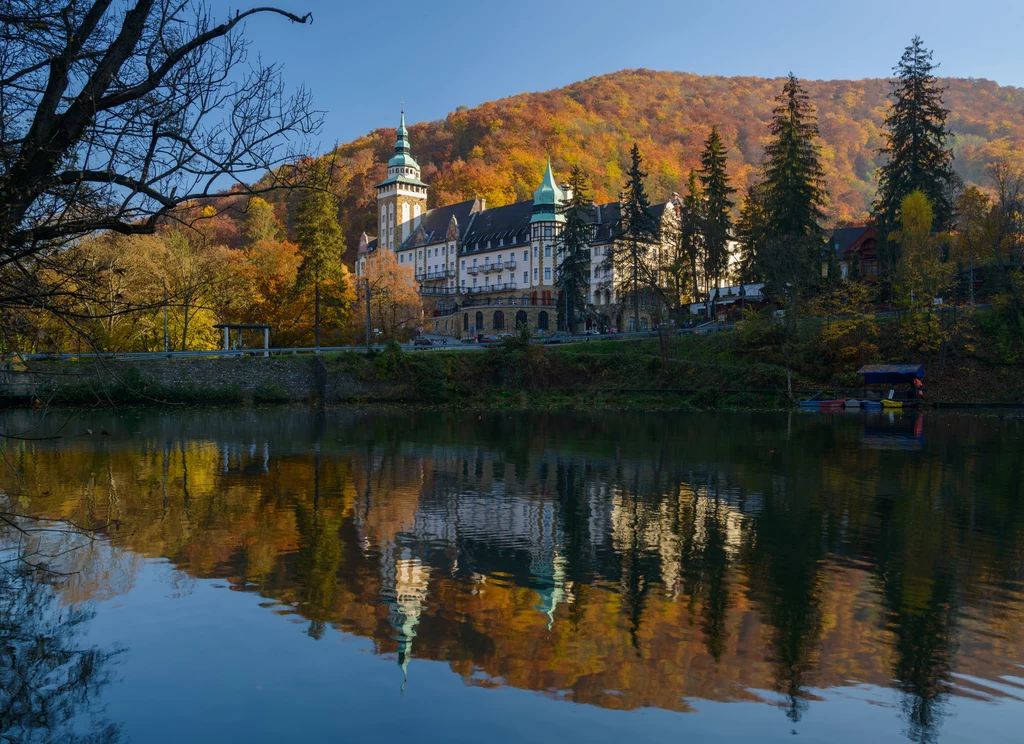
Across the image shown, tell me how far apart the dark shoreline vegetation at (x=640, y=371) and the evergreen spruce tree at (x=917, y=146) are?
36.8ft

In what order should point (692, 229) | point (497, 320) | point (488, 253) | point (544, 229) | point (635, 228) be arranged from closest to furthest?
1. point (635, 228)
2. point (692, 229)
3. point (497, 320)
4. point (544, 229)
5. point (488, 253)

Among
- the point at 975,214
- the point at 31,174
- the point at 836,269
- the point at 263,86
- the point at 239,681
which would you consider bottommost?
the point at 239,681

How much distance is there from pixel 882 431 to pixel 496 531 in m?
25.5

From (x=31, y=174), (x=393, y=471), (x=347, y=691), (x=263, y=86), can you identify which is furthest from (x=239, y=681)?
(x=393, y=471)

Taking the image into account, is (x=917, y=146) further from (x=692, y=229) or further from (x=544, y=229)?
(x=544, y=229)

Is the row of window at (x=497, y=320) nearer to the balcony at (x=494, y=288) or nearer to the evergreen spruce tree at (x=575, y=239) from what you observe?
the evergreen spruce tree at (x=575, y=239)

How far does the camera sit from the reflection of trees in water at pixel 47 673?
745 cm

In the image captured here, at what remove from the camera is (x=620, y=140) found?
6417 inches

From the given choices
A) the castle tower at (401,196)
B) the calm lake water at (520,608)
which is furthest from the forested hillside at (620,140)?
the calm lake water at (520,608)

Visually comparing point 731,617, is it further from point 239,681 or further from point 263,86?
point 263,86

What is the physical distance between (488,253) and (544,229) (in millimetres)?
10511

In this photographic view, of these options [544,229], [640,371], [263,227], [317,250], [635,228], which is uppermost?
[263,227]

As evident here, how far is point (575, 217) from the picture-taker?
3071 inches

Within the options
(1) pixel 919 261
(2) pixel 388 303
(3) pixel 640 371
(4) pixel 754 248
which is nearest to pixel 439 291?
(2) pixel 388 303
